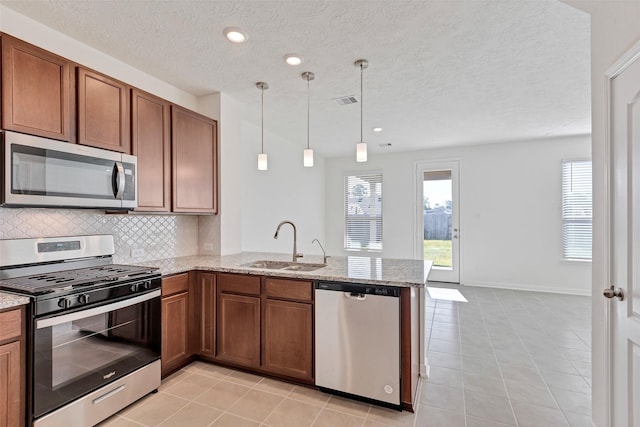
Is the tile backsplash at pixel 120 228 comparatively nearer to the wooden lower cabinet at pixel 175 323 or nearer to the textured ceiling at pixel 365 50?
the wooden lower cabinet at pixel 175 323

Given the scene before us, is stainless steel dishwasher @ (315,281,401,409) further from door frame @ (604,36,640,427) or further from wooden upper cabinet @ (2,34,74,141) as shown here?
wooden upper cabinet @ (2,34,74,141)

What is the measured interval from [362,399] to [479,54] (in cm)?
289

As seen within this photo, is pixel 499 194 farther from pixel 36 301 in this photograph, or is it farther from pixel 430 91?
pixel 36 301

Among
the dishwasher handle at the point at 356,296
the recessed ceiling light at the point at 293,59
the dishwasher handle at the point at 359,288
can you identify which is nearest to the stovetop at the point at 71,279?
the dishwasher handle at the point at 359,288

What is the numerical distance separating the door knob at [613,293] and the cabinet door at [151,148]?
126 inches

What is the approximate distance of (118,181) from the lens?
7.58ft

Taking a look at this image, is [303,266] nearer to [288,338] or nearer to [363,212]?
[288,338]

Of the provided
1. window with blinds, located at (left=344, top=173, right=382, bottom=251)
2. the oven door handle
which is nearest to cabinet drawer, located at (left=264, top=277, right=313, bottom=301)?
the oven door handle

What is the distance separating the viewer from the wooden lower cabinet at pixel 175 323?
8.04ft

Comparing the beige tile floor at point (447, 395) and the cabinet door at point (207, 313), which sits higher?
the cabinet door at point (207, 313)

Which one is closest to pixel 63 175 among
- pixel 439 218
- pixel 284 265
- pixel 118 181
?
pixel 118 181

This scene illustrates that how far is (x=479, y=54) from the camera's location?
2537 millimetres

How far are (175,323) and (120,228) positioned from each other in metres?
0.99

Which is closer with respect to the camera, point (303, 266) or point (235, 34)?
point (235, 34)
